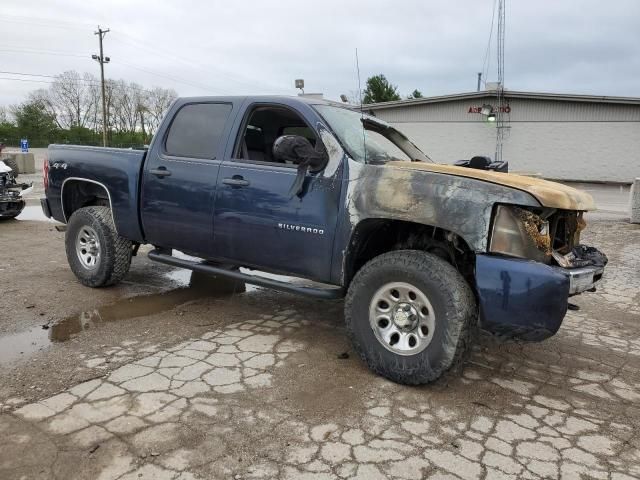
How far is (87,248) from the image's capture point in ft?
19.0

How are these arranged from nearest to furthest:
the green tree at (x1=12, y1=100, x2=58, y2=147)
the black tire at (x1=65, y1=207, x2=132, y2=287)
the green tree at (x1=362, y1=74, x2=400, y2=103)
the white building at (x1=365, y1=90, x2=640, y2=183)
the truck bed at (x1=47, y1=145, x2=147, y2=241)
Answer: the truck bed at (x1=47, y1=145, x2=147, y2=241) < the black tire at (x1=65, y1=207, x2=132, y2=287) < the white building at (x1=365, y1=90, x2=640, y2=183) < the green tree at (x1=362, y1=74, x2=400, y2=103) < the green tree at (x1=12, y1=100, x2=58, y2=147)

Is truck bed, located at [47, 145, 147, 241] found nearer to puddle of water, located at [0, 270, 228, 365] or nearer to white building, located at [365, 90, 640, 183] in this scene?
puddle of water, located at [0, 270, 228, 365]

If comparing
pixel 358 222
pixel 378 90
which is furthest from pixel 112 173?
pixel 378 90

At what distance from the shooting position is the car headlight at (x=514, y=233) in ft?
10.7

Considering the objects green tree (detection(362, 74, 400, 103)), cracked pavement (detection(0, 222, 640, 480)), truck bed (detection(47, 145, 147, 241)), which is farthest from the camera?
green tree (detection(362, 74, 400, 103))

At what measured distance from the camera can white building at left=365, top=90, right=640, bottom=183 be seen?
77.7ft

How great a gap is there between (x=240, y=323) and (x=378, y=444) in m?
2.24

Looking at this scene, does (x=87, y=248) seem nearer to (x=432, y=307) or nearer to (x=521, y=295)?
(x=432, y=307)

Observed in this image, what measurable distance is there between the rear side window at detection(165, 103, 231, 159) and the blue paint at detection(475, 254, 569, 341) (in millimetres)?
2579

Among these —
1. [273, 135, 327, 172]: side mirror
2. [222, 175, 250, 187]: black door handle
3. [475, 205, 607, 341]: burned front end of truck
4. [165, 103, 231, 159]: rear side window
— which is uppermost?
[165, 103, 231, 159]: rear side window

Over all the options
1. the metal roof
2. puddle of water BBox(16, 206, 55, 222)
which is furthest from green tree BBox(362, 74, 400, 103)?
puddle of water BBox(16, 206, 55, 222)

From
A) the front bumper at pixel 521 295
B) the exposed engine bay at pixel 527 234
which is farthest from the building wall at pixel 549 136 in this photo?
the front bumper at pixel 521 295

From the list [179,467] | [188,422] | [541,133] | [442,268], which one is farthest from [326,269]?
[541,133]

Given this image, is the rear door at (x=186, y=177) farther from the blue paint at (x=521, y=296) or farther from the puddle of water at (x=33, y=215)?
the puddle of water at (x=33, y=215)
